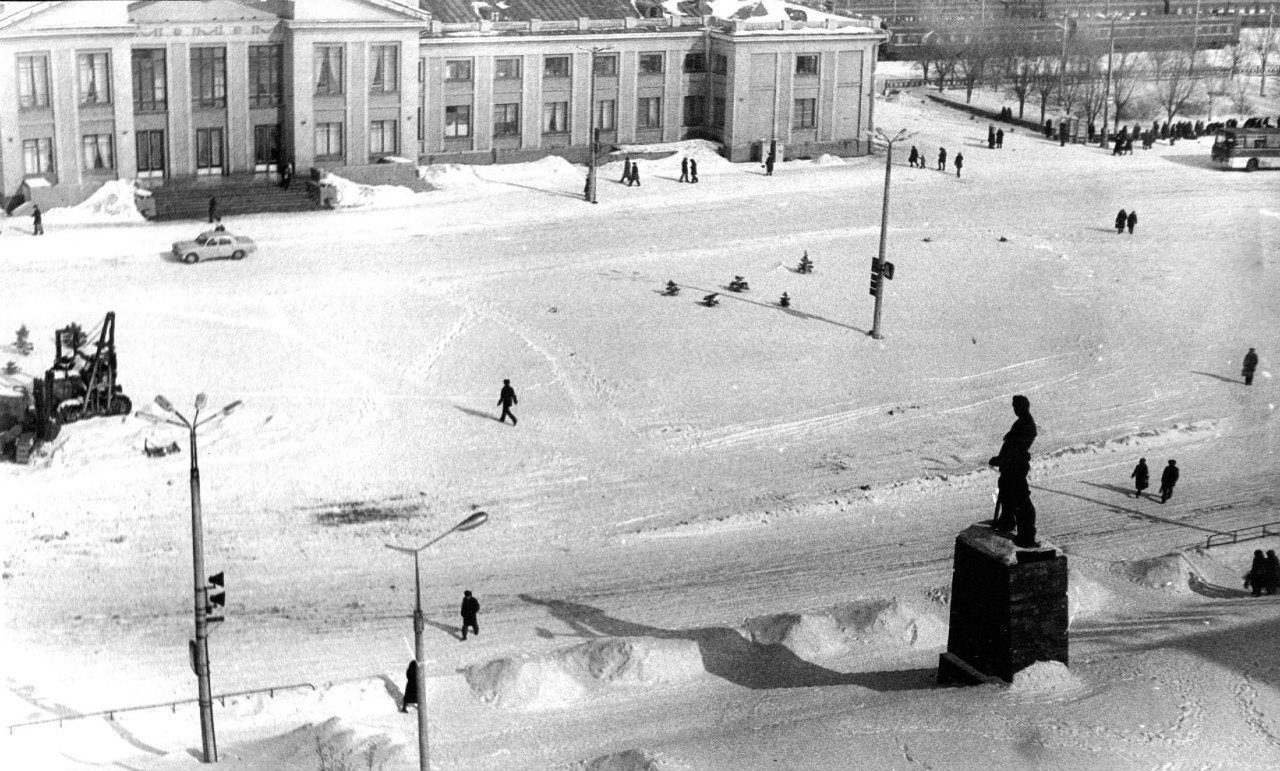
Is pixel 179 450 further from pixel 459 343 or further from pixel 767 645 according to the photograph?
pixel 767 645

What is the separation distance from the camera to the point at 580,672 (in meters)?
31.5

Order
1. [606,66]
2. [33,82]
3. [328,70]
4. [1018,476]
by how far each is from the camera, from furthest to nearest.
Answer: [606,66] → [328,70] → [33,82] → [1018,476]

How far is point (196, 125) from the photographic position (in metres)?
66.5

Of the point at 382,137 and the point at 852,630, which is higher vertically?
the point at 382,137

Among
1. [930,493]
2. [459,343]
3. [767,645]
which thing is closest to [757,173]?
[459,343]

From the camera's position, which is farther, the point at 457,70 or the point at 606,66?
the point at 606,66

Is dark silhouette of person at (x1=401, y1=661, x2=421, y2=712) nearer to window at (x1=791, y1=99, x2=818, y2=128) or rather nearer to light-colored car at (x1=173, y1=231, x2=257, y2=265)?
light-colored car at (x1=173, y1=231, x2=257, y2=265)

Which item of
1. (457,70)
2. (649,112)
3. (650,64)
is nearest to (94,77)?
Answer: (457,70)

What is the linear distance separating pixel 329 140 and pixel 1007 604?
46.7m

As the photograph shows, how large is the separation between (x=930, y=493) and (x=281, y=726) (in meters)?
19.5

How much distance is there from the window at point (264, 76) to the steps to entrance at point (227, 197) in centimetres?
322

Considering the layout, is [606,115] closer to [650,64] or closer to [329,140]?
[650,64]

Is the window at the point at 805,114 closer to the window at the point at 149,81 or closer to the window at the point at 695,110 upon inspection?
the window at the point at 695,110

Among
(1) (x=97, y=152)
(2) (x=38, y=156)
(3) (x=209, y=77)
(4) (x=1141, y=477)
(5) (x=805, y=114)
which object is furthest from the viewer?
(5) (x=805, y=114)
